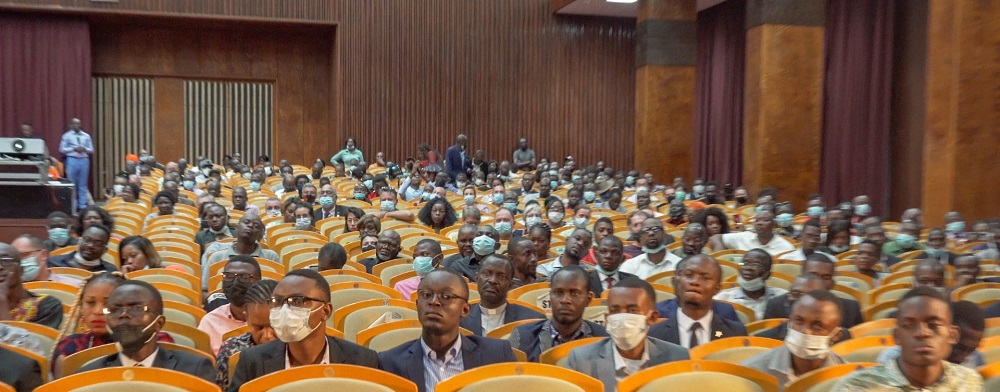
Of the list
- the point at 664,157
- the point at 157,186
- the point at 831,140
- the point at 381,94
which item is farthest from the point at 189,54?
the point at 831,140

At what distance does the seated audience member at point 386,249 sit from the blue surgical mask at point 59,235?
2.80 m

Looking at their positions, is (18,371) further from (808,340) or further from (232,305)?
(808,340)

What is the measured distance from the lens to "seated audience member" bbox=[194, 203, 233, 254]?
8.69 metres

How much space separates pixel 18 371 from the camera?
3.69 m

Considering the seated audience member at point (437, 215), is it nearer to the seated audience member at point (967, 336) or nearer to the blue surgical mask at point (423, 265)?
the blue surgical mask at point (423, 265)

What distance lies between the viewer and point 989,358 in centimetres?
430

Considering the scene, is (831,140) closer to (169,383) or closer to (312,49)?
(312,49)

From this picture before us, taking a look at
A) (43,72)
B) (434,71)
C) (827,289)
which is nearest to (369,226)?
(827,289)

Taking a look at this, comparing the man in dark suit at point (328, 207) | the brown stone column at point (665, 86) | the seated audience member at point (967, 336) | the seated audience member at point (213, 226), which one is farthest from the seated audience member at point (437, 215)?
the brown stone column at point (665, 86)

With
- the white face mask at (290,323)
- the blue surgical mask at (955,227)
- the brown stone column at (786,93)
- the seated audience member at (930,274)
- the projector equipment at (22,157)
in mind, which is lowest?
the blue surgical mask at (955,227)

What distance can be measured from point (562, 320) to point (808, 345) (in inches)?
46.6

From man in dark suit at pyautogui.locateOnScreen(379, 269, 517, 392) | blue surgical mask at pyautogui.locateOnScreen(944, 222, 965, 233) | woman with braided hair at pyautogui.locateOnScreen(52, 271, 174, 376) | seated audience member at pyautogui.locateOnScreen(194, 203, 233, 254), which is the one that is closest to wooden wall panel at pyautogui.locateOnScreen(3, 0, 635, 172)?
seated audience member at pyautogui.locateOnScreen(194, 203, 233, 254)

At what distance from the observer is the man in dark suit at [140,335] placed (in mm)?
3840

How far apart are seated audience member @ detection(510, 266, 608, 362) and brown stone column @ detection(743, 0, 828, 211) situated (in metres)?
10.5
